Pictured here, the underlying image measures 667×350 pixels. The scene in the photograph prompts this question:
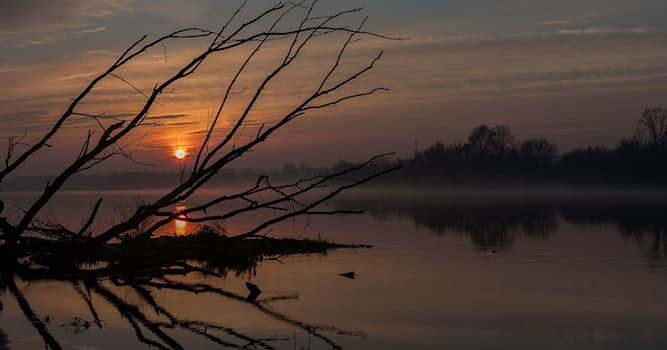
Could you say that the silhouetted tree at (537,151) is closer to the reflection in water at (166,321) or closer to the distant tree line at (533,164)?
the distant tree line at (533,164)

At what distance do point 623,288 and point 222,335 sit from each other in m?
9.36

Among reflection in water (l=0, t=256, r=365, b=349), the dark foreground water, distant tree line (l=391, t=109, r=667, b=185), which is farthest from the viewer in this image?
distant tree line (l=391, t=109, r=667, b=185)

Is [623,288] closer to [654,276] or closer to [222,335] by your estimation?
[654,276]

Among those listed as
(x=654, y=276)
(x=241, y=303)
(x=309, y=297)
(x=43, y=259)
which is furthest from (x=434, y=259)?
(x=43, y=259)

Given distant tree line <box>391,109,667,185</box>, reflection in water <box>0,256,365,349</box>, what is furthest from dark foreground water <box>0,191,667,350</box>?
distant tree line <box>391,109,667,185</box>

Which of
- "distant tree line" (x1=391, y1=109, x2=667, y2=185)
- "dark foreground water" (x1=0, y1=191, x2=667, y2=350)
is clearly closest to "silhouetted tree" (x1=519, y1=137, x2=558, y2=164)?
"distant tree line" (x1=391, y1=109, x2=667, y2=185)

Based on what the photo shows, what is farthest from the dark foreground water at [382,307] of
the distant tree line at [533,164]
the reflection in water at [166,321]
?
the distant tree line at [533,164]

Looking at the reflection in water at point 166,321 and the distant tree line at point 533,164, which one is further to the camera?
the distant tree line at point 533,164

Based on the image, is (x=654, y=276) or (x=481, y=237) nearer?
(x=654, y=276)

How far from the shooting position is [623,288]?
1536 centimetres

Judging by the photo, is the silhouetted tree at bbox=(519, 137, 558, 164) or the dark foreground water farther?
the silhouetted tree at bbox=(519, 137, 558, 164)

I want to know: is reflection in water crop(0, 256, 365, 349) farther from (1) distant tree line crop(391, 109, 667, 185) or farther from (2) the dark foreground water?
(1) distant tree line crop(391, 109, 667, 185)

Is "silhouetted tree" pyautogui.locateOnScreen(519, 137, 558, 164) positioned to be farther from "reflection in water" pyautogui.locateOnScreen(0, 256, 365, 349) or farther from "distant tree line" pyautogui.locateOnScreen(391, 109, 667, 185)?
"reflection in water" pyautogui.locateOnScreen(0, 256, 365, 349)

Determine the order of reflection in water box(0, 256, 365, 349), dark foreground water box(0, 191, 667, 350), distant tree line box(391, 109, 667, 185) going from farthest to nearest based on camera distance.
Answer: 1. distant tree line box(391, 109, 667, 185)
2. dark foreground water box(0, 191, 667, 350)
3. reflection in water box(0, 256, 365, 349)
